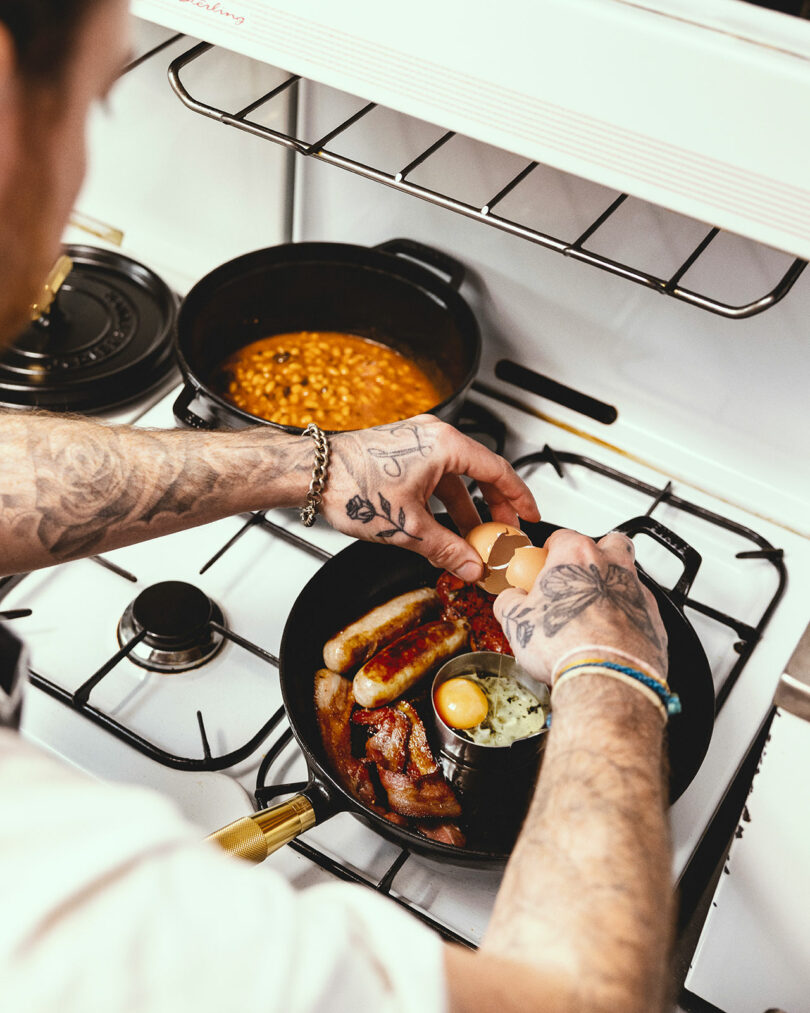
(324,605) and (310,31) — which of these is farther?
(324,605)

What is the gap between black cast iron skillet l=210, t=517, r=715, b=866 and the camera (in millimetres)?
781

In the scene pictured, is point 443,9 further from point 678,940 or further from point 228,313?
point 678,940

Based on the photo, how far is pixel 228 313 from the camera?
48.6 inches

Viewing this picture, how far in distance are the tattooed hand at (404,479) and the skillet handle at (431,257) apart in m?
0.35

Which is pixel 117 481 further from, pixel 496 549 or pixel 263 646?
pixel 496 549

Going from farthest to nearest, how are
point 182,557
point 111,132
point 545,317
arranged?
point 111,132 < point 545,317 < point 182,557

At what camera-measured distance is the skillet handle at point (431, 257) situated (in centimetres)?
122

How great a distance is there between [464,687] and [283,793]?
0.67ft

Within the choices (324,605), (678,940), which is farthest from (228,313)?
(678,940)

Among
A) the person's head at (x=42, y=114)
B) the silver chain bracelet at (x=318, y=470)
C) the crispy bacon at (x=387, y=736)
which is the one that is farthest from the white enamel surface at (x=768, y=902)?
the person's head at (x=42, y=114)

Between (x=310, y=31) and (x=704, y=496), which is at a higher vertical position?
(x=310, y=31)

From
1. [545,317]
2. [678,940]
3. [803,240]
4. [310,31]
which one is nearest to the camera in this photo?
[803,240]

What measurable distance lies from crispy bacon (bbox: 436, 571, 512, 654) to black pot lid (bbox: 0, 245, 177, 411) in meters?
0.52

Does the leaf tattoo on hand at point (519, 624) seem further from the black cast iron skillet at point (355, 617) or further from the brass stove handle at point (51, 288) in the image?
the brass stove handle at point (51, 288)
